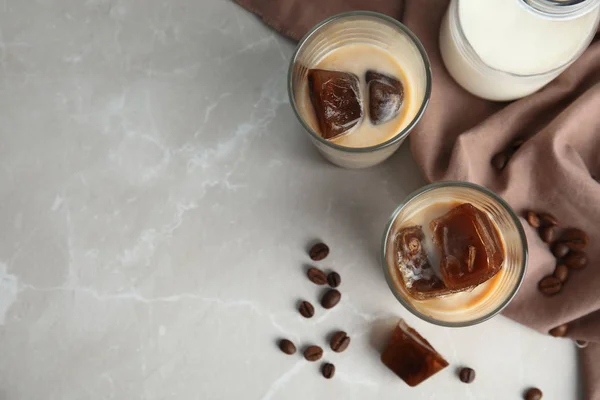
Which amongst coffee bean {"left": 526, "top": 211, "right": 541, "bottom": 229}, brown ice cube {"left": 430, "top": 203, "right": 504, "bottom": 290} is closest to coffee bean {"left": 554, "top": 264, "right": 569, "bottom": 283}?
coffee bean {"left": 526, "top": 211, "right": 541, "bottom": 229}

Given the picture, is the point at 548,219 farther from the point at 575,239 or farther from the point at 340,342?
the point at 340,342

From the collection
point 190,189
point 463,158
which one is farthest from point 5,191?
point 463,158

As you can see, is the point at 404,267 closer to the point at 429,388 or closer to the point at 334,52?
the point at 429,388

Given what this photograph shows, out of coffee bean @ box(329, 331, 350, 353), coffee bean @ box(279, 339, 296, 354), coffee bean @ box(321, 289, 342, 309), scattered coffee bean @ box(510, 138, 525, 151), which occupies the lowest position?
coffee bean @ box(279, 339, 296, 354)

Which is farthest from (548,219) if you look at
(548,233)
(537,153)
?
(537,153)

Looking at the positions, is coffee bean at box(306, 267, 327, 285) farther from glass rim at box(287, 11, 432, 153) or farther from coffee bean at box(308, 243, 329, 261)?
glass rim at box(287, 11, 432, 153)

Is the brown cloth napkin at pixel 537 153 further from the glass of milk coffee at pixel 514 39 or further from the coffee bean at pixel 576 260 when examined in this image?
the glass of milk coffee at pixel 514 39
